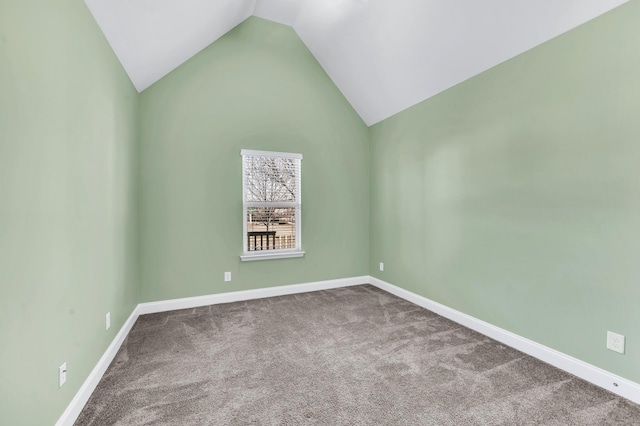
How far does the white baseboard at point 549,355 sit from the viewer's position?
6.07ft

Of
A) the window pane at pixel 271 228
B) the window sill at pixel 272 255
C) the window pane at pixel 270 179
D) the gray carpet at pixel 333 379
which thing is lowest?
the gray carpet at pixel 333 379

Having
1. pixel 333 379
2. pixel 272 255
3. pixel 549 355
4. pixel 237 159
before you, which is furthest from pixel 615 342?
pixel 237 159

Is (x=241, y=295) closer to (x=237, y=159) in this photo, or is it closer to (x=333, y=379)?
(x=237, y=159)

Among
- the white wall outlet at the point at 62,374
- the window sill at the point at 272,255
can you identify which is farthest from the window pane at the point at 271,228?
the white wall outlet at the point at 62,374

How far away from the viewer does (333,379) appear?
2045 mm

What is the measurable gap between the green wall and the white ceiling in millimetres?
158

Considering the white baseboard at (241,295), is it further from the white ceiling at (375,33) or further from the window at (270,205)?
the white ceiling at (375,33)

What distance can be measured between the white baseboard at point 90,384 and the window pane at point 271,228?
1691mm

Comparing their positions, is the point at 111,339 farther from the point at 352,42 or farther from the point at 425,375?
the point at 352,42

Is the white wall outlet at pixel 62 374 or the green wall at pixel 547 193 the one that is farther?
the green wall at pixel 547 193

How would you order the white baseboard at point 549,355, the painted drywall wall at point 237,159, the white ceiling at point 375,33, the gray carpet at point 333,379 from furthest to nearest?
the painted drywall wall at point 237,159 < the white ceiling at point 375,33 < the white baseboard at point 549,355 < the gray carpet at point 333,379

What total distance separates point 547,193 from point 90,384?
348cm

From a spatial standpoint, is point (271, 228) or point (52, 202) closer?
point (52, 202)

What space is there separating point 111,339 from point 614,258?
12.2 ft
